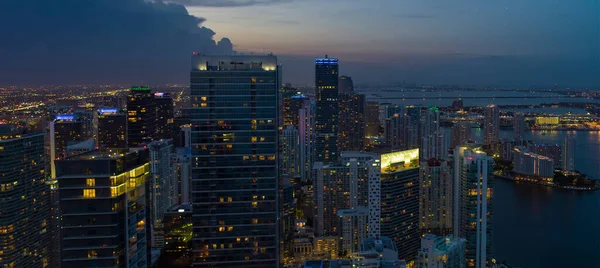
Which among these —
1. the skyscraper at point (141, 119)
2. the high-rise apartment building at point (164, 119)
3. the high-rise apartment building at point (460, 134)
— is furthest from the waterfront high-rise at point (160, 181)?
the high-rise apartment building at point (460, 134)

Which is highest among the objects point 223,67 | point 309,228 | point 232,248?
point 223,67

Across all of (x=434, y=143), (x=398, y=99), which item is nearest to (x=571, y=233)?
(x=434, y=143)

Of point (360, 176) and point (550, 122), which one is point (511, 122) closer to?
point (550, 122)

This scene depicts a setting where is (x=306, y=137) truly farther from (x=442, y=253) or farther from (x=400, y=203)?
(x=442, y=253)

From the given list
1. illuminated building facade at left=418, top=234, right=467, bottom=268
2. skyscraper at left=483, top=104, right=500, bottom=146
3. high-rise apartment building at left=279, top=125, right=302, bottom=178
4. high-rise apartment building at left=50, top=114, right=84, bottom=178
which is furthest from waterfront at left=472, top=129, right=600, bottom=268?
high-rise apartment building at left=50, top=114, right=84, bottom=178

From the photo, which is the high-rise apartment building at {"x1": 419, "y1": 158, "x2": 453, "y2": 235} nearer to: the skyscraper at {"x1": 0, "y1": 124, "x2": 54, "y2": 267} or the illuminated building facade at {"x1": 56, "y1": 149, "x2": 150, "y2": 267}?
the skyscraper at {"x1": 0, "y1": 124, "x2": 54, "y2": 267}

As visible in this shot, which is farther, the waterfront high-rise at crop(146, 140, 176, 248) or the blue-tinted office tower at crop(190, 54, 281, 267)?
the waterfront high-rise at crop(146, 140, 176, 248)

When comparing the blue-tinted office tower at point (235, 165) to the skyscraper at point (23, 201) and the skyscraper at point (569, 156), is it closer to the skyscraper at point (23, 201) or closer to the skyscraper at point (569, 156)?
the skyscraper at point (23, 201)
